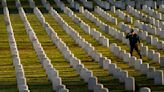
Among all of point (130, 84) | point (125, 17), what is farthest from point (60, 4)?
point (130, 84)

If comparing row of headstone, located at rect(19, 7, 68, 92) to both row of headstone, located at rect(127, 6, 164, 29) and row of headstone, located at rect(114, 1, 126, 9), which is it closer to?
row of headstone, located at rect(127, 6, 164, 29)

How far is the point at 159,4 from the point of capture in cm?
5500

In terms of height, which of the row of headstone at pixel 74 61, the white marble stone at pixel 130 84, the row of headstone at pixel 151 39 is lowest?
the row of headstone at pixel 151 39

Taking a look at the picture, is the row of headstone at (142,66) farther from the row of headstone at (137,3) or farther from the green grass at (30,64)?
the row of headstone at (137,3)

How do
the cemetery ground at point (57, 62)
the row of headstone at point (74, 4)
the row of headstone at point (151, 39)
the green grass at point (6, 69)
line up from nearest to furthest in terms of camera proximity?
1. the cemetery ground at point (57, 62)
2. the green grass at point (6, 69)
3. the row of headstone at point (151, 39)
4. the row of headstone at point (74, 4)

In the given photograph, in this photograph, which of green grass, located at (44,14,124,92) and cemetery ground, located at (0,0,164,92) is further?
green grass, located at (44,14,124,92)

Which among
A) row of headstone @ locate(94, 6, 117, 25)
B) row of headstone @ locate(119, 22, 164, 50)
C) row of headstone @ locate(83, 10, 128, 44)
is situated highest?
row of headstone @ locate(119, 22, 164, 50)

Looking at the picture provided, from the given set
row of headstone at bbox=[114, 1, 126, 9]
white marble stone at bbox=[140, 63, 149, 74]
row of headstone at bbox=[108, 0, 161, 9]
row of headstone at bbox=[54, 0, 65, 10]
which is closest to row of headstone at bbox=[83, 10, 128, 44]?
row of headstone at bbox=[54, 0, 65, 10]

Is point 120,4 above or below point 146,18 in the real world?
below

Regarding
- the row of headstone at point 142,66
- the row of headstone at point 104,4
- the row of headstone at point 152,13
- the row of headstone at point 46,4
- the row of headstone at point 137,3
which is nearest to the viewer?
A: the row of headstone at point 142,66

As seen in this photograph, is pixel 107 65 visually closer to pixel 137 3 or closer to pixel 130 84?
pixel 130 84

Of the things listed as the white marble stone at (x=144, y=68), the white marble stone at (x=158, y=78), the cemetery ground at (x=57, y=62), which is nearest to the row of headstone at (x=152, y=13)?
the cemetery ground at (x=57, y=62)

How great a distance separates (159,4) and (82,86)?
31.7 meters

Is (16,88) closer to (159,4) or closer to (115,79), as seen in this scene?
(115,79)
